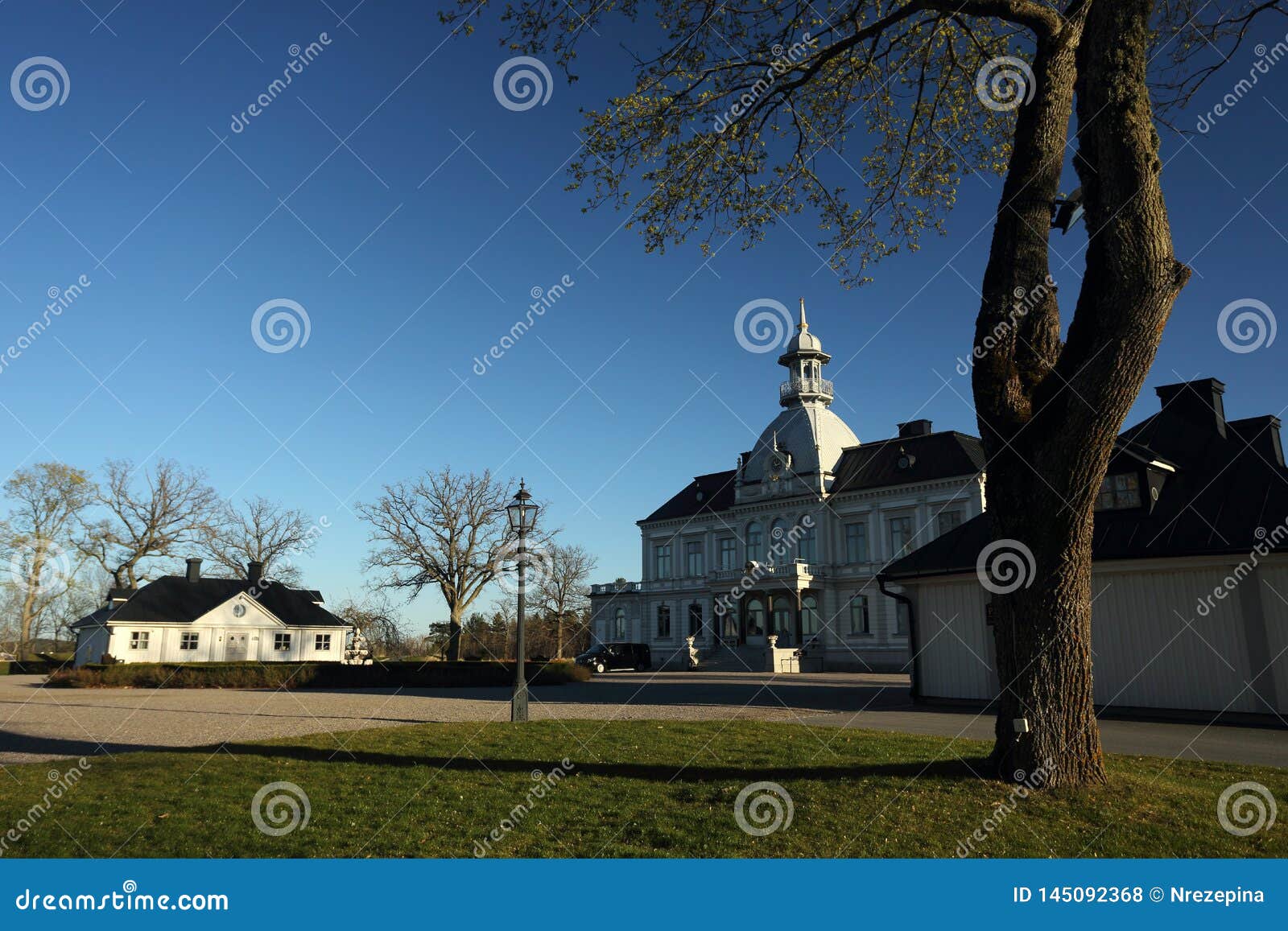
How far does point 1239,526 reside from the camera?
1475 centimetres

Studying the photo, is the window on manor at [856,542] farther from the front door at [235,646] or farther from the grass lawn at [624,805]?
the grass lawn at [624,805]

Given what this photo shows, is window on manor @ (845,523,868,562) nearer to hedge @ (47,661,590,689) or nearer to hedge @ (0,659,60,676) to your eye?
hedge @ (47,661,590,689)

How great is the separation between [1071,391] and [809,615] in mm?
42554

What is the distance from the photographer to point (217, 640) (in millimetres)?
46781

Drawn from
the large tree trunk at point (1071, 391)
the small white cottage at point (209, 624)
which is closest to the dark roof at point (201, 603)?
the small white cottage at point (209, 624)

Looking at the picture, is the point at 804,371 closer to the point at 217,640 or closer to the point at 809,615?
the point at 809,615

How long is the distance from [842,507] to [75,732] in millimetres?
41570

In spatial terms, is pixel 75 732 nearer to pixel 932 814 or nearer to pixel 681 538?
pixel 932 814

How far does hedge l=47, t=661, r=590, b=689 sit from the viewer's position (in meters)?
31.1

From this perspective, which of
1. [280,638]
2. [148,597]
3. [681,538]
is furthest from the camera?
[681,538]

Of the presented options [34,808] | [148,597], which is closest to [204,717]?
[34,808]

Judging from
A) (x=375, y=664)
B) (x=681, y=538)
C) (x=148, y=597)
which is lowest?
(x=375, y=664)

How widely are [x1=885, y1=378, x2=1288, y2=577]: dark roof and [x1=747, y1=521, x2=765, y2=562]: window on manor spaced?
32402 mm

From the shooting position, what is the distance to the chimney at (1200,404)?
62.0 ft
